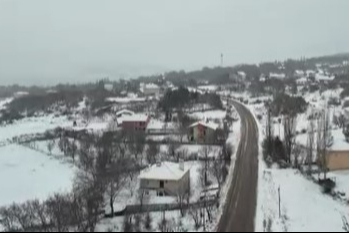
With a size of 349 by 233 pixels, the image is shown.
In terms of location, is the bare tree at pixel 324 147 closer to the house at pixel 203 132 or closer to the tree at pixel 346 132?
the tree at pixel 346 132

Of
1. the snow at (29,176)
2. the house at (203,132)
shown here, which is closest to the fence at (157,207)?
the snow at (29,176)

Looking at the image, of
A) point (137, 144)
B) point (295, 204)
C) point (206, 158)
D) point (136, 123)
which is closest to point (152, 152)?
point (137, 144)

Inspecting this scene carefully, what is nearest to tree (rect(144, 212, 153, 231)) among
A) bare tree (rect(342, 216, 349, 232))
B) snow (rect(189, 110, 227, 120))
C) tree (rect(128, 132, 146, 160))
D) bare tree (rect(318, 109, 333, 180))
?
bare tree (rect(342, 216, 349, 232))

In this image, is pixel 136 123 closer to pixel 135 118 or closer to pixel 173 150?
pixel 135 118

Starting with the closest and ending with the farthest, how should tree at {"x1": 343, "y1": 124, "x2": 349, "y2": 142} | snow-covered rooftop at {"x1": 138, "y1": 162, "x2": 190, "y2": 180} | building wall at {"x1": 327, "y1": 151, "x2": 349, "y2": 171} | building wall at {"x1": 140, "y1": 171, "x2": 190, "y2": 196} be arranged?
building wall at {"x1": 140, "y1": 171, "x2": 190, "y2": 196}, snow-covered rooftop at {"x1": 138, "y1": 162, "x2": 190, "y2": 180}, building wall at {"x1": 327, "y1": 151, "x2": 349, "y2": 171}, tree at {"x1": 343, "y1": 124, "x2": 349, "y2": 142}

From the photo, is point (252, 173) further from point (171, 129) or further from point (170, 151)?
point (171, 129)

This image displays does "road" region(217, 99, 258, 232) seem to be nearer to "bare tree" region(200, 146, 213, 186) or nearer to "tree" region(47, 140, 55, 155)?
"bare tree" region(200, 146, 213, 186)

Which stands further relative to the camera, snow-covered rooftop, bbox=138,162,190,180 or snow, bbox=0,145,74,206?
snow, bbox=0,145,74,206
